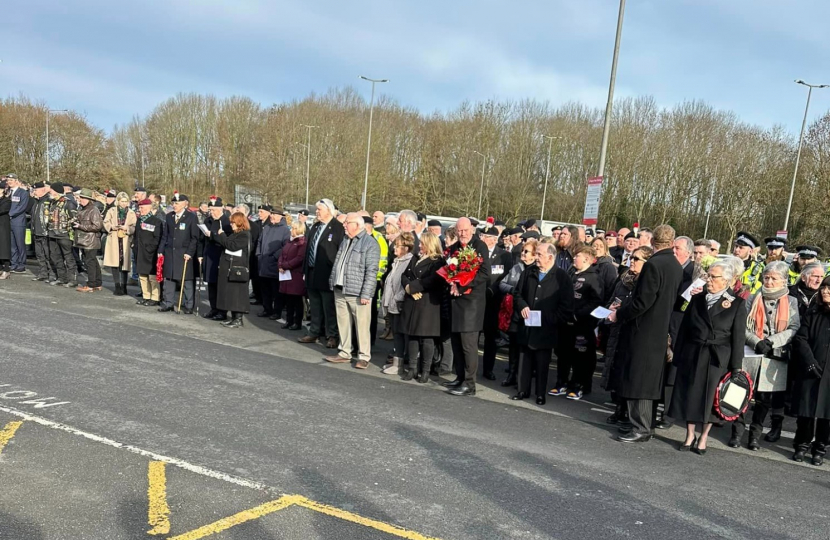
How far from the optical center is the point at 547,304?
7.47m

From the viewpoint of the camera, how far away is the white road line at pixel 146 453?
14.8 feet

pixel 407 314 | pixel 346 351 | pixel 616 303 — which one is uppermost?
pixel 616 303

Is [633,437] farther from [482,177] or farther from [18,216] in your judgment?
[482,177]

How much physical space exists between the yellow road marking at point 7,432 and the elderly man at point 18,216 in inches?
412

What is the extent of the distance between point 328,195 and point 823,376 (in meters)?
47.2

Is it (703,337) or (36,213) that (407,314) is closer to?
(703,337)

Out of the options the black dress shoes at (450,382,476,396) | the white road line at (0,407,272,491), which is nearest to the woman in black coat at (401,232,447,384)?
the black dress shoes at (450,382,476,396)

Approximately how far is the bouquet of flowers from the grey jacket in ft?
4.68

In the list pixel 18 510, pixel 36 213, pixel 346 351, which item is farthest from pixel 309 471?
pixel 36 213

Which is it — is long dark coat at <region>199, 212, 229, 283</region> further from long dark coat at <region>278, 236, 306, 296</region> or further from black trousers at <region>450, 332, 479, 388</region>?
black trousers at <region>450, 332, 479, 388</region>

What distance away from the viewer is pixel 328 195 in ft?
169

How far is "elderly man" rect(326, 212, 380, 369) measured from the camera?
873cm

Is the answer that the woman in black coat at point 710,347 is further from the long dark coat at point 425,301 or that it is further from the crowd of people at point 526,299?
the long dark coat at point 425,301

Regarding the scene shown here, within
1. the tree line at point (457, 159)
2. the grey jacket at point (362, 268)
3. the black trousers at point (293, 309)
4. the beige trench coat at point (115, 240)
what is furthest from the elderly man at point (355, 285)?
the tree line at point (457, 159)
